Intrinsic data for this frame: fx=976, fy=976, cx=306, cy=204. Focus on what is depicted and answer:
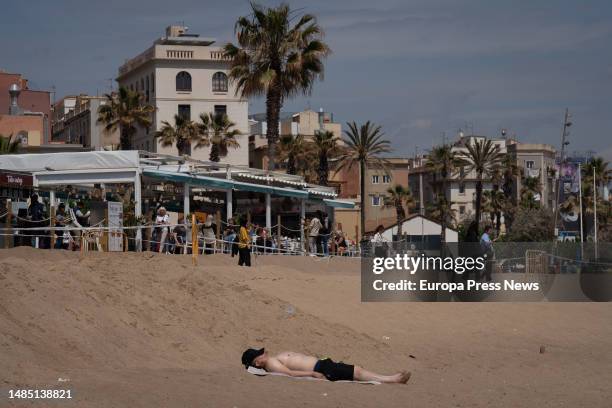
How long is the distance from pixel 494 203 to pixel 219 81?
29.7m

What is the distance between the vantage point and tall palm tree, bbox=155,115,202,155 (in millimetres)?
58688

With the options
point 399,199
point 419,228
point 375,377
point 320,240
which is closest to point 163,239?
point 320,240

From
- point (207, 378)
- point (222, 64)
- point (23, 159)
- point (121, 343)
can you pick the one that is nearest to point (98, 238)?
point (23, 159)

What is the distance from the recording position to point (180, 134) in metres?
58.7

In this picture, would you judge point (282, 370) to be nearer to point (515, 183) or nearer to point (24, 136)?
point (24, 136)

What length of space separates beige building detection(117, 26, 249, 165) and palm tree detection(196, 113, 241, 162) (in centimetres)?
408

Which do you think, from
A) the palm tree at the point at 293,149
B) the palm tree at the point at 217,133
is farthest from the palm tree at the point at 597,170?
the palm tree at the point at 217,133

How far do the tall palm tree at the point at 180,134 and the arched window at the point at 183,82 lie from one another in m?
5.63

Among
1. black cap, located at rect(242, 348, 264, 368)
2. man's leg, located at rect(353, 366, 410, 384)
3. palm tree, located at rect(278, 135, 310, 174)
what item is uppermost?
palm tree, located at rect(278, 135, 310, 174)

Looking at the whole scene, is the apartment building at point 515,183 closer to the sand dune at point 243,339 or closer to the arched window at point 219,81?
the arched window at point 219,81

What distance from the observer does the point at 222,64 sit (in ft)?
214

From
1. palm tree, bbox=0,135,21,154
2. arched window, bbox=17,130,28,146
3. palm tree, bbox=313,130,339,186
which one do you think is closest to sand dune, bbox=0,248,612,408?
palm tree, bbox=0,135,21,154

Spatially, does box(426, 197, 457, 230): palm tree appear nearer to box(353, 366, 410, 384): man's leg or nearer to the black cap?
box(353, 366, 410, 384): man's leg

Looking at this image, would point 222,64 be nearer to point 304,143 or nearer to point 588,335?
point 304,143
